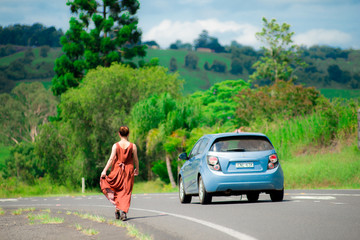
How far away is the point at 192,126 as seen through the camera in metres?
49.3

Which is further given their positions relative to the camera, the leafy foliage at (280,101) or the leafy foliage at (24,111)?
the leafy foliage at (24,111)

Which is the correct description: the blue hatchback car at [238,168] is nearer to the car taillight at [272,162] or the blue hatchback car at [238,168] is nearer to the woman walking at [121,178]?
the car taillight at [272,162]

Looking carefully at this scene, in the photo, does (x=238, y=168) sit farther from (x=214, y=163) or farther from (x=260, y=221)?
(x=260, y=221)

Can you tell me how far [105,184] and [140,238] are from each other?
3.04 m

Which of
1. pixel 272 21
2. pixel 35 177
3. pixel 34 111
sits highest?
pixel 272 21

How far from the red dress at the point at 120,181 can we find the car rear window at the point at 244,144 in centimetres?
328

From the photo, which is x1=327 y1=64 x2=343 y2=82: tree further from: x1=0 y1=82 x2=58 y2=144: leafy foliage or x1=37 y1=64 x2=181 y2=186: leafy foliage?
x1=37 y1=64 x2=181 y2=186: leafy foliage

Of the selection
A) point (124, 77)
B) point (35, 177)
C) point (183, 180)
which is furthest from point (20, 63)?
point (183, 180)

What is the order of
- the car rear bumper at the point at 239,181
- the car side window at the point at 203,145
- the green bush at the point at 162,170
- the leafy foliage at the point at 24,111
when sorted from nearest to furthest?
the car rear bumper at the point at 239,181 → the car side window at the point at 203,145 → the green bush at the point at 162,170 → the leafy foliage at the point at 24,111

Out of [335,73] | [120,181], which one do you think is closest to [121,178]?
[120,181]

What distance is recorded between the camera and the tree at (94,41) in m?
67.3

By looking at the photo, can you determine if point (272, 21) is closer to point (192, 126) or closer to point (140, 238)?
point (192, 126)

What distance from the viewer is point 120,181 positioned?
11234mm

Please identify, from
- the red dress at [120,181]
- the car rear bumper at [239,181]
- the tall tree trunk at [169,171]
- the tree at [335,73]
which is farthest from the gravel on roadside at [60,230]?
the tree at [335,73]
